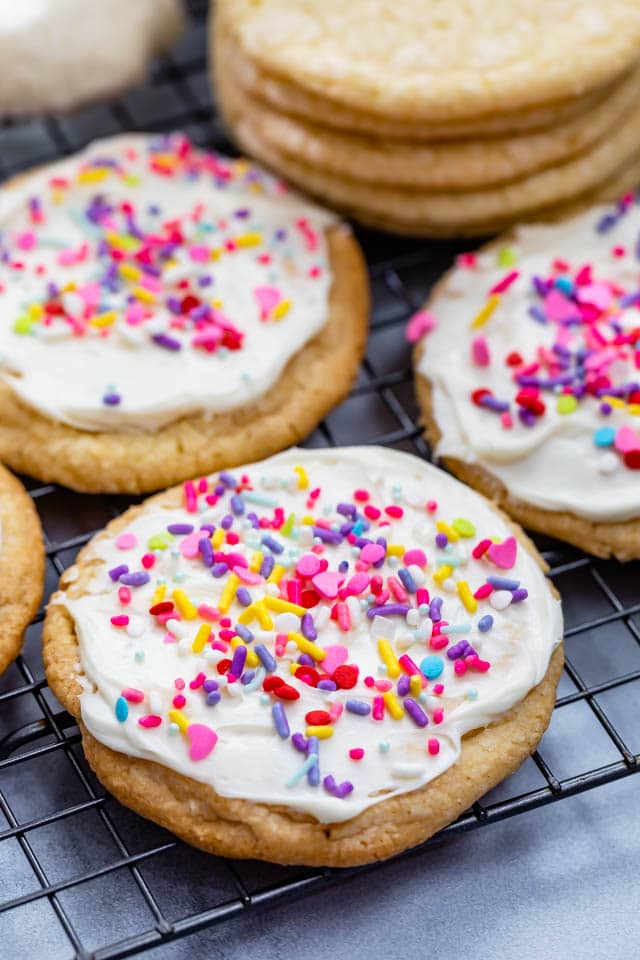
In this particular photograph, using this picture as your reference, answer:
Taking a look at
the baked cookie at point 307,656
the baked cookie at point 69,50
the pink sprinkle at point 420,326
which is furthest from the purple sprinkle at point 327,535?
the baked cookie at point 69,50

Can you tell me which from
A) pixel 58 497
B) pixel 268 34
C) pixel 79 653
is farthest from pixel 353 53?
pixel 79 653

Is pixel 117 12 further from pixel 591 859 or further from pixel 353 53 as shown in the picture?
pixel 591 859

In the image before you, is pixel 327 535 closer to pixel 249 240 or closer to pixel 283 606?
pixel 283 606

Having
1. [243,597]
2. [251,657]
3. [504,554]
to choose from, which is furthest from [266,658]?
[504,554]

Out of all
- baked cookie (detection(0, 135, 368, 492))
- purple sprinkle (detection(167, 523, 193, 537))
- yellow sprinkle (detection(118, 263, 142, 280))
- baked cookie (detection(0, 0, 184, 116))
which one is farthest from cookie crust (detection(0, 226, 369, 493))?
baked cookie (detection(0, 0, 184, 116))

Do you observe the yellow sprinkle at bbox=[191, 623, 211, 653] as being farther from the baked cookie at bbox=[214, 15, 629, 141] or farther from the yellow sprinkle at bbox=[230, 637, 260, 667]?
the baked cookie at bbox=[214, 15, 629, 141]
